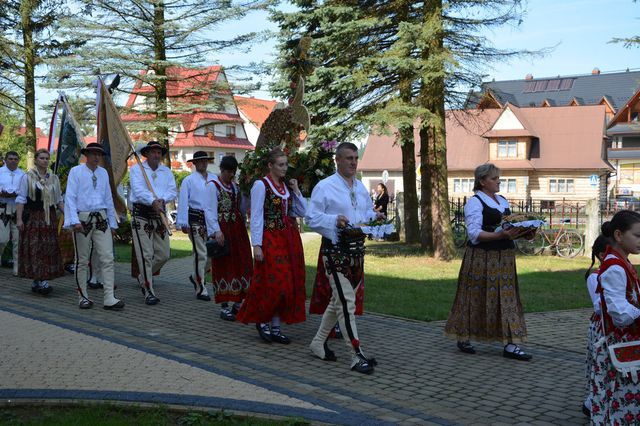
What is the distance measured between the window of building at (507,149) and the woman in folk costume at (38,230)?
42626 mm

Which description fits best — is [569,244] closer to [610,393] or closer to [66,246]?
[66,246]

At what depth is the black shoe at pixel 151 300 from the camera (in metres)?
9.44

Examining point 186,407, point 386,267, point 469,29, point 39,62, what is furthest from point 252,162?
point 39,62

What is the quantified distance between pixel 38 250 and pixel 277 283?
15.3 feet

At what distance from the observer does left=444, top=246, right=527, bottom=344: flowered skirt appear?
6625 millimetres

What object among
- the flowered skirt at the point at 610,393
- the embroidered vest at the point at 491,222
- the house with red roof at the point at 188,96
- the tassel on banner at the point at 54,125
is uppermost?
the house with red roof at the point at 188,96

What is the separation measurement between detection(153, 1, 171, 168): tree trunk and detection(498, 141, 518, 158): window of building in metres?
29.8

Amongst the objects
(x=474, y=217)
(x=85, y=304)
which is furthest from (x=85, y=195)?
(x=474, y=217)

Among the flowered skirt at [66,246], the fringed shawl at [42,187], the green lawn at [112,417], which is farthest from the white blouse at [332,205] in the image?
the flowered skirt at [66,246]

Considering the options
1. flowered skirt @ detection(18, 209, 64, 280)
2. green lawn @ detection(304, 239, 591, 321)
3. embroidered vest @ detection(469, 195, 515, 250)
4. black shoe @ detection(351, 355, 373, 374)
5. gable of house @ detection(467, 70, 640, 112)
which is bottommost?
green lawn @ detection(304, 239, 591, 321)

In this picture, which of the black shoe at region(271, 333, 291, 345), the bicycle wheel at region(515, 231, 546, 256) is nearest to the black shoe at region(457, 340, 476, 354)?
the black shoe at region(271, 333, 291, 345)

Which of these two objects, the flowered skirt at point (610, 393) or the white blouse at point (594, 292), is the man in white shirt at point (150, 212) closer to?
the white blouse at point (594, 292)

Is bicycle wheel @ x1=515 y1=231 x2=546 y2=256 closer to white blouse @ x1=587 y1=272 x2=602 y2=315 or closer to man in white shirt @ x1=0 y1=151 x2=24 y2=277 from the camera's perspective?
man in white shirt @ x1=0 y1=151 x2=24 y2=277

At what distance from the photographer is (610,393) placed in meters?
4.15
